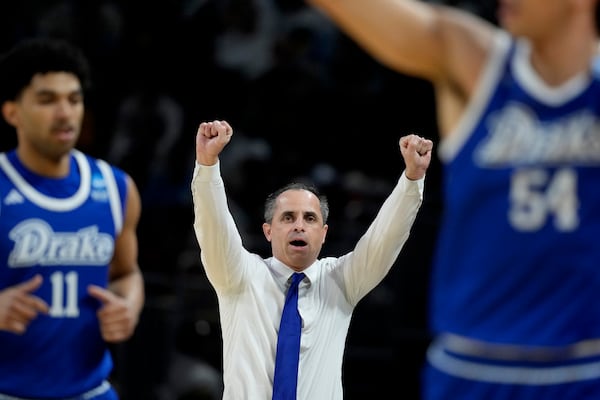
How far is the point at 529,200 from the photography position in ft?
8.10

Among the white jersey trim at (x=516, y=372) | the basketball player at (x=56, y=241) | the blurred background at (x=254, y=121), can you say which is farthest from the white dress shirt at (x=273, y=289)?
the blurred background at (x=254, y=121)

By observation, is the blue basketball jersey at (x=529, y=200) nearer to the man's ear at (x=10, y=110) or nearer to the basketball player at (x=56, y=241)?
the basketball player at (x=56, y=241)

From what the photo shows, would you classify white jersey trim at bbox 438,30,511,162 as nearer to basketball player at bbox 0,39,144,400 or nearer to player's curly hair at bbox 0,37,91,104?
basketball player at bbox 0,39,144,400

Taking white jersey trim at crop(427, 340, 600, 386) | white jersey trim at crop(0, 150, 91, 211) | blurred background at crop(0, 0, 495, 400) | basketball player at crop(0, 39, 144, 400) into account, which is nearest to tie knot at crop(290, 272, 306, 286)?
basketball player at crop(0, 39, 144, 400)

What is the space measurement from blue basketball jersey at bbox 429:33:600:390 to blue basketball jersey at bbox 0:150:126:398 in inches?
92.9

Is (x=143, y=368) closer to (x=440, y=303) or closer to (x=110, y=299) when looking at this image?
(x=110, y=299)

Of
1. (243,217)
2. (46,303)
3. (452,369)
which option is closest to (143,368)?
(243,217)

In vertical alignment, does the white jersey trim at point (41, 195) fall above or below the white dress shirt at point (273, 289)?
above

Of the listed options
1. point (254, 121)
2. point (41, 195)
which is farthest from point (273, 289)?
point (254, 121)

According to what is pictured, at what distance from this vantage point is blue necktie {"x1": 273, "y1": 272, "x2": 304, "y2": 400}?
380 centimetres

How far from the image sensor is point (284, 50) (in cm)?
873

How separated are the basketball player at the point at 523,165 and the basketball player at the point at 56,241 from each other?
228cm

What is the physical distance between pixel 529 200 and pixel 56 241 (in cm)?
254

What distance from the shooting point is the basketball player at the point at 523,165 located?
8.07 feet
